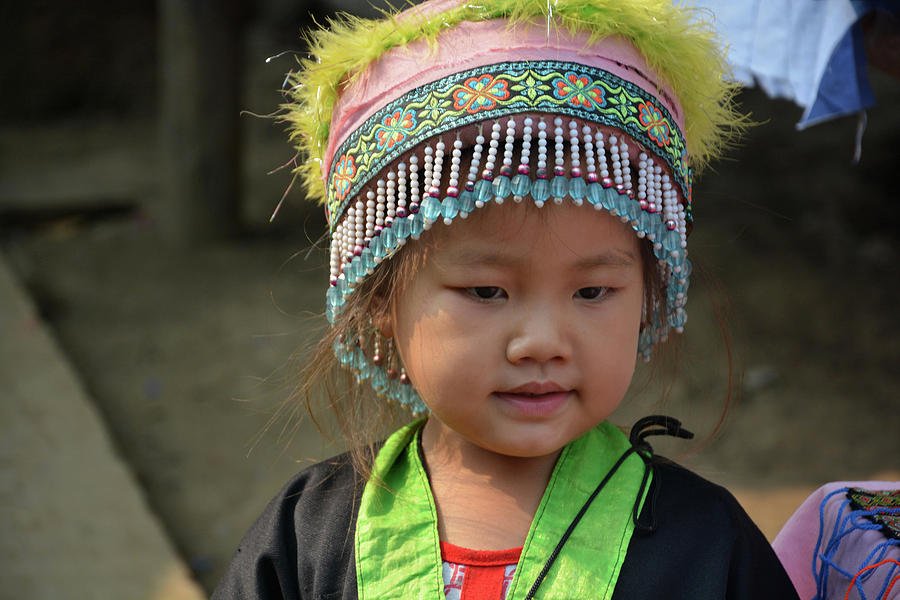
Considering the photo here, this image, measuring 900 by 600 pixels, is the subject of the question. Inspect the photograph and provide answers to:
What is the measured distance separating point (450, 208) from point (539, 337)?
0.79ft

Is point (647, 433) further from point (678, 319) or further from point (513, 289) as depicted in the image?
point (513, 289)

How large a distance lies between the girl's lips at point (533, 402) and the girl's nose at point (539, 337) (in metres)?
0.08

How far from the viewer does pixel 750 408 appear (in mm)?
4266

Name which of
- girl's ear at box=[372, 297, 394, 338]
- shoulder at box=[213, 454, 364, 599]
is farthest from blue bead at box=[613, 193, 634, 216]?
shoulder at box=[213, 454, 364, 599]

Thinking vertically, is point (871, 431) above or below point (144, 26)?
below

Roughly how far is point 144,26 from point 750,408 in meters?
6.20

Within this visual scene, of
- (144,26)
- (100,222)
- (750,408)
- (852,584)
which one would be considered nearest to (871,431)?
(750,408)

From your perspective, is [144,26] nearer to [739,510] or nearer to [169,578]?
[169,578]

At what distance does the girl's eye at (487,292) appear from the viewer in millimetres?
1513

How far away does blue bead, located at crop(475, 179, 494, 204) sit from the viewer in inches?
57.2

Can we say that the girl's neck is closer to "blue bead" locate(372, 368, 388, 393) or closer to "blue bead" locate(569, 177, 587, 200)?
"blue bead" locate(372, 368, 388, 393)

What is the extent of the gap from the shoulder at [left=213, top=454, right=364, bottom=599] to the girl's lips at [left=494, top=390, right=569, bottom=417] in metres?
0.41

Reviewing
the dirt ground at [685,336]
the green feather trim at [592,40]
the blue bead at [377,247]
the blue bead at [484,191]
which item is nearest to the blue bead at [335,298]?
the blue bead at [377,247]

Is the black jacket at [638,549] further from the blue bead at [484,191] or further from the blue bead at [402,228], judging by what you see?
the blue bead at [484,191]
